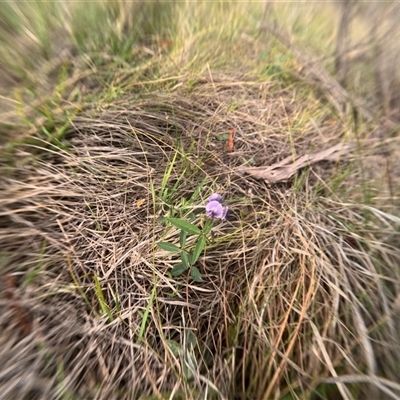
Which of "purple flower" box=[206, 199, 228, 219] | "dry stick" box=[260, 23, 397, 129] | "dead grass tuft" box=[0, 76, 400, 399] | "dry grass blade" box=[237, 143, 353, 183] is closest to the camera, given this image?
"dead grass tuft" box=[0, 76, 400, 399]

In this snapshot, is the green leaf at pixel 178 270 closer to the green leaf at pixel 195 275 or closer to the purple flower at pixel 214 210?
the green leaf at pixel 195 275

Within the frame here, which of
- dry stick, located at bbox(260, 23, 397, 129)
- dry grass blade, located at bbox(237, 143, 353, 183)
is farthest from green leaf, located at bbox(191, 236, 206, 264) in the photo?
dry stick, located at bbox(260, 23, 397, 129)

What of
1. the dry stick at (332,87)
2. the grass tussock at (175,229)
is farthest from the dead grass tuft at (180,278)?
the dry stick at (332,87)

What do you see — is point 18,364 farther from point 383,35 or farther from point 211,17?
point 383,35

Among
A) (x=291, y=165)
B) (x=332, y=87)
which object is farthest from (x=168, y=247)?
(x=332, y=87)

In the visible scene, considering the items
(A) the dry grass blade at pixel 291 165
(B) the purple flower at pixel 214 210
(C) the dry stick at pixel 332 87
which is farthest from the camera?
(C) the dry stick at pixel 332 87

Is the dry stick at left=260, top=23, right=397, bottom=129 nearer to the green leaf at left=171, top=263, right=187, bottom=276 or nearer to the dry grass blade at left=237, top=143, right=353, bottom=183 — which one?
the dry grass blade at left=237, top=143, right=353, bottom=183

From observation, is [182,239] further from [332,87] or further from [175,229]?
[332,87]
